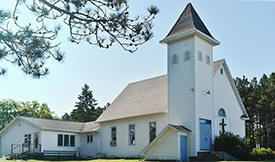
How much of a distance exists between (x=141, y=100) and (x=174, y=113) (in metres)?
4.98

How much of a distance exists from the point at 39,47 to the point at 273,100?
3262 centimetres

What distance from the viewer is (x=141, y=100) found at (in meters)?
25.1

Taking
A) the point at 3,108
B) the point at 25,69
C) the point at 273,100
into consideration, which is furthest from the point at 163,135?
the point at 3,108

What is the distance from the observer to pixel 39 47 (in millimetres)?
6836

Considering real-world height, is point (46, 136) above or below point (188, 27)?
below

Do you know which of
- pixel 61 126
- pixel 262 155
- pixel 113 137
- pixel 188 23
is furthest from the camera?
pixel 61 126

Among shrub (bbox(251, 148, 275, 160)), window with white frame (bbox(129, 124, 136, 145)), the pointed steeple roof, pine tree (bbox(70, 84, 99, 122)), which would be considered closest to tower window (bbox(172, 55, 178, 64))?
the pointed steeple roof

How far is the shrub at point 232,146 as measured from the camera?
Result: 19.7 meters

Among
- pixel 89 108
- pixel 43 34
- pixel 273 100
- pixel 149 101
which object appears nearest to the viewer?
pixel 43 34

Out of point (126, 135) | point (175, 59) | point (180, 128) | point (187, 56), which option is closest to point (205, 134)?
point (180, 128)

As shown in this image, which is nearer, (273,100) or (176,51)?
(176,51)

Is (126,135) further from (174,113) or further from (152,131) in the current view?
(174,113)

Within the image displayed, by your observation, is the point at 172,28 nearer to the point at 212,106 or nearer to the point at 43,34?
A: the point at 212,106

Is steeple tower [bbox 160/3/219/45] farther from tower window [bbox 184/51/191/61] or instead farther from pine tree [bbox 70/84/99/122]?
pine tree [bbox 70/84/99/122]
